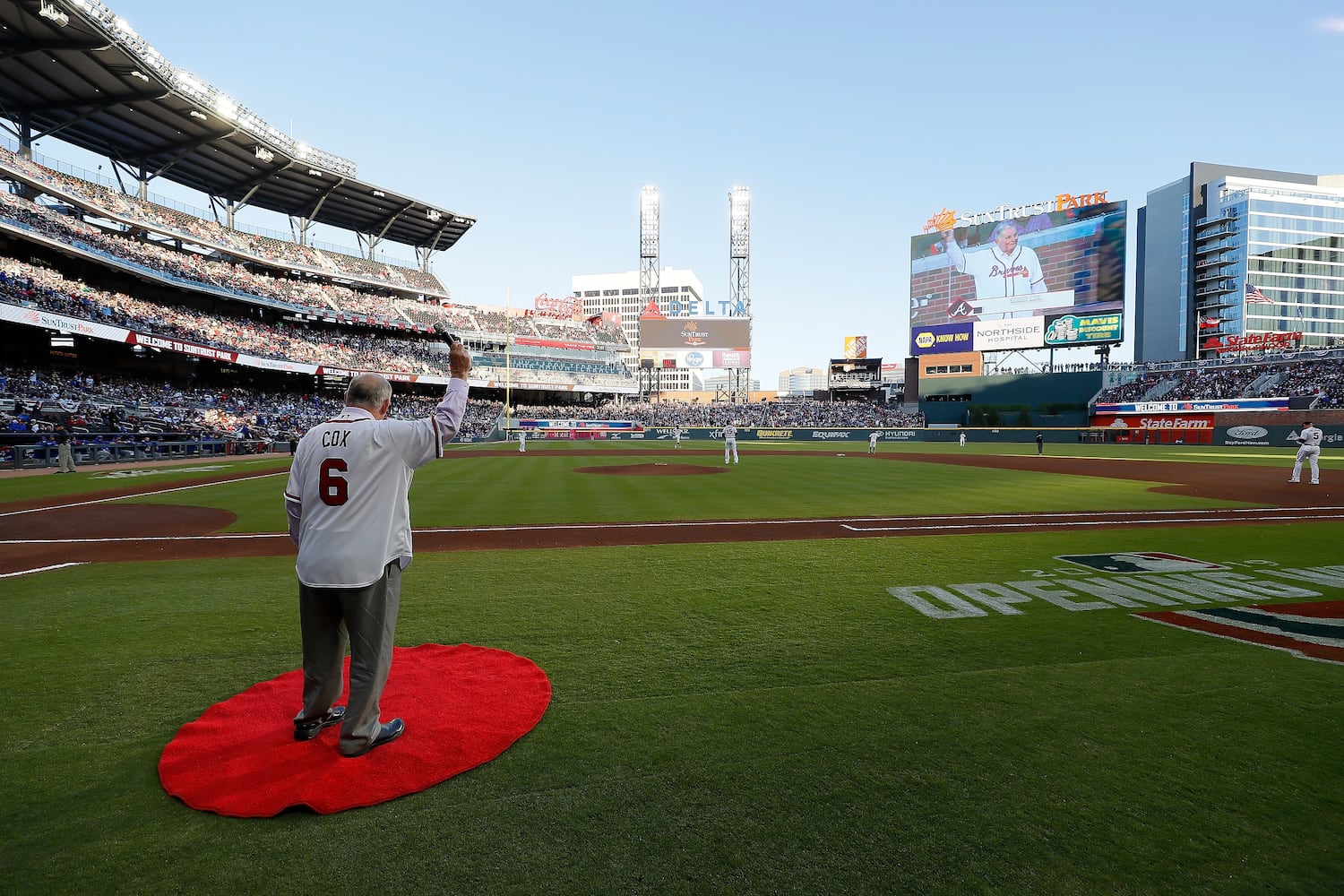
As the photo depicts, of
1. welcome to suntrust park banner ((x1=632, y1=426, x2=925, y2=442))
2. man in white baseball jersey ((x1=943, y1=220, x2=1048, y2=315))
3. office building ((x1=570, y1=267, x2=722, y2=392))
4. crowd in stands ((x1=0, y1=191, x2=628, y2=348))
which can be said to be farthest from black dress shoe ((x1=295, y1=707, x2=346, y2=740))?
office building ((x1=570, y1=267, x2=722, y2=392))

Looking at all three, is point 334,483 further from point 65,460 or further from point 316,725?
point 65,460

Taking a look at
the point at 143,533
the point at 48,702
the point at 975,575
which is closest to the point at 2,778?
the point at 48,702

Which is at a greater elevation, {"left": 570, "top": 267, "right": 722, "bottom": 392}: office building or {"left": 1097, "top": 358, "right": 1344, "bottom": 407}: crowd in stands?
{"left": 570, "top": 267, "right": 722, "bottom": 392}: office building

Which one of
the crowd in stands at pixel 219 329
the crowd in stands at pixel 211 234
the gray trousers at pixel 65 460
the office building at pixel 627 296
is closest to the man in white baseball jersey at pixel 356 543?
the gray trousers at pixel 65 460

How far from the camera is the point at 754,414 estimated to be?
237ft

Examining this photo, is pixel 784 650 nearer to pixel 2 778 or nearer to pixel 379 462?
pixel 379 462

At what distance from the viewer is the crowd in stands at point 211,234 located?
119 ft

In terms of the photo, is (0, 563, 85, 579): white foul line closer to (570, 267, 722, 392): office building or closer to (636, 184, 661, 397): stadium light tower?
(636, 184, 661, 397): stadium light tower

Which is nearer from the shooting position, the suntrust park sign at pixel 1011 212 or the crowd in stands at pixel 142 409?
the crowd in stands at pixel 142 409

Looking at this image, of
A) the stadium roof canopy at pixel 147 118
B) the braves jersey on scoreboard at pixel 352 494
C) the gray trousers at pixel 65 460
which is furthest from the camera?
the stadium roof canopy at pixel 147 118

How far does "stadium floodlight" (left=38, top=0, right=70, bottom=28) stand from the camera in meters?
27.0

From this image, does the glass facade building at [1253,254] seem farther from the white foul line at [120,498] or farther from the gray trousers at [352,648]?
the gray trousers at [352,648]

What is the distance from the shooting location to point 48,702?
3.83 metres

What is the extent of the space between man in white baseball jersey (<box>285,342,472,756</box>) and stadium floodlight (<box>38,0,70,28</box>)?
3968cm
